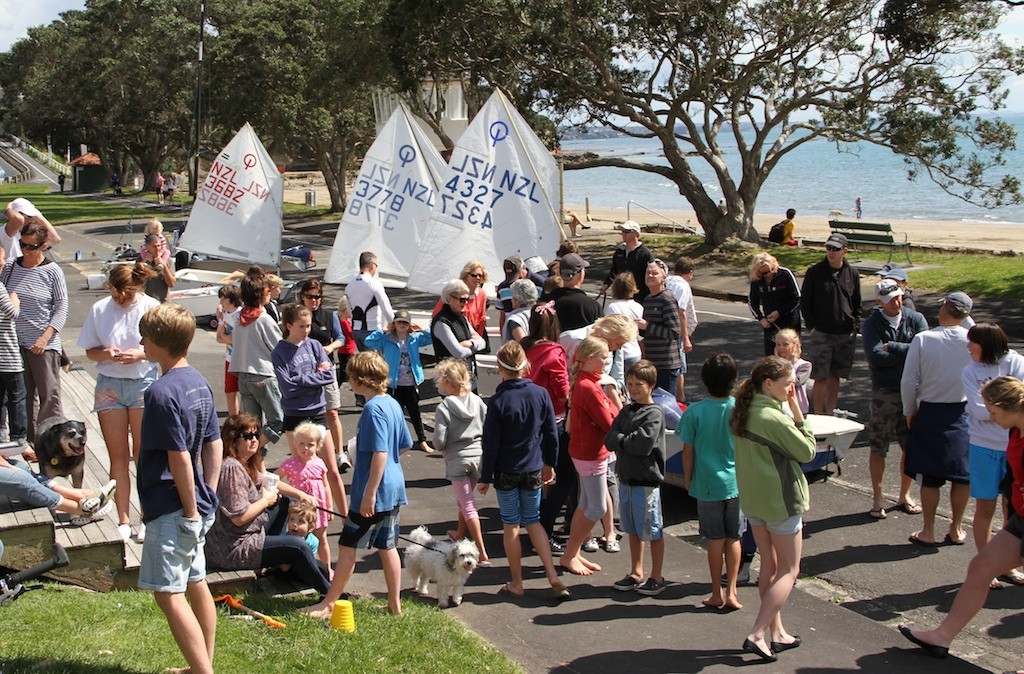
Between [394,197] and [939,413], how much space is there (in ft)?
31.9

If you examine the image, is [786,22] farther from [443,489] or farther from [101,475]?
[101,475]

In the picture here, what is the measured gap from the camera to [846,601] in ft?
22.6

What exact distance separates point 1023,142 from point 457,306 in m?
182

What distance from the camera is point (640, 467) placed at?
6.80 m

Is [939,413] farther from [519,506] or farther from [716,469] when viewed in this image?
[519,506]

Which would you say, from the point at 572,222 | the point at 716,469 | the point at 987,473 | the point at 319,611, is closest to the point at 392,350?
the point at 319,611

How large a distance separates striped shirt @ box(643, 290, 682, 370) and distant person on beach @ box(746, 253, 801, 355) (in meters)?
1.47

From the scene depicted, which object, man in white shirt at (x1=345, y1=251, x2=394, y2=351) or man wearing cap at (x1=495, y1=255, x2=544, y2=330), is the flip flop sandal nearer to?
man wearing cap at (x1=495, y1=255, x2=544, y2=330)

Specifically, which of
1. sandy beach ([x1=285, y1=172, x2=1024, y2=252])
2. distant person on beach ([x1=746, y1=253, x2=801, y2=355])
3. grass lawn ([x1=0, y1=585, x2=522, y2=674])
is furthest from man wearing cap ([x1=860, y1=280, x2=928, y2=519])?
sandy beach ([x1=285, y1=172, x2=1024, y2=252])

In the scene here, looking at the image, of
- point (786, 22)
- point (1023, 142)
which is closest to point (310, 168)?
point (786, 22)

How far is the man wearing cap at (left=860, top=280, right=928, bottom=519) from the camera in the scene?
8.34m

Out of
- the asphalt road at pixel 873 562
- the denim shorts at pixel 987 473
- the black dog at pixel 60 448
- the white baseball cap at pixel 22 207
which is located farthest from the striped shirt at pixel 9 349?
the denim shorts at pixel 987 473

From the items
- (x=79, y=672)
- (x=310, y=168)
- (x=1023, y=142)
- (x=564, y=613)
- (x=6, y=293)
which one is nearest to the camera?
(x=79, y=672)

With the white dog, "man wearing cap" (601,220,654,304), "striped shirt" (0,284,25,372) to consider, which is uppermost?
"man wearing cap" (601,220,654,304)
